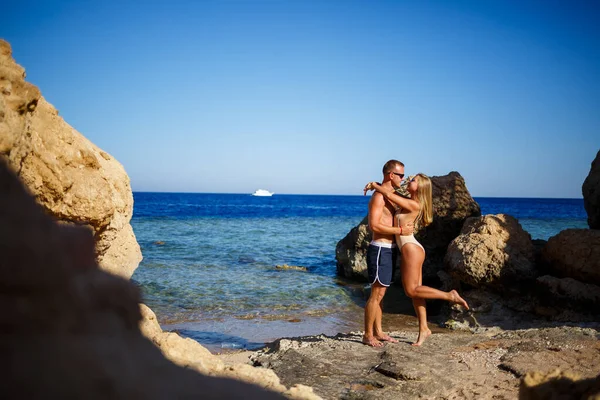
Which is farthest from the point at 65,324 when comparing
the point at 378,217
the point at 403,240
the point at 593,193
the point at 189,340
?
the point at 593,193

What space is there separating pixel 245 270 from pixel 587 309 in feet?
29.9

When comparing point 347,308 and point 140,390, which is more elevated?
point 140,390

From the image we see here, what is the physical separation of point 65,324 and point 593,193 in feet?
29.9

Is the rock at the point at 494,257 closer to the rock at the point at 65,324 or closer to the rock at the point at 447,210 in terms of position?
the rock at the point at 447,210

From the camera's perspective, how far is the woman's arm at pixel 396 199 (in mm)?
5335

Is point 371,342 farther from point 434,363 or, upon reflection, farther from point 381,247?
point 381,247

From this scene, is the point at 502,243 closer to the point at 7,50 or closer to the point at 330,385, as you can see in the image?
the point at 330,385

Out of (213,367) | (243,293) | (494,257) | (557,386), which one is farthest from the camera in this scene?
(243,293)

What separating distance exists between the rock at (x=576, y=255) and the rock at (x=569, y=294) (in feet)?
0.55

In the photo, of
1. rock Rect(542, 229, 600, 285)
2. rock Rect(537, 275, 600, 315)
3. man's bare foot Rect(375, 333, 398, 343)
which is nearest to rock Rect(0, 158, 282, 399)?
man's bare foot Rect(375, 333, 398, 343)

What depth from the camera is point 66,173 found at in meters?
2.93

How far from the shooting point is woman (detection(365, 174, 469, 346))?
17.5 feet

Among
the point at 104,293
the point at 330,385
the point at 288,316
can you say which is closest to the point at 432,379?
the point at 330,385

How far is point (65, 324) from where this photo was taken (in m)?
1.21
